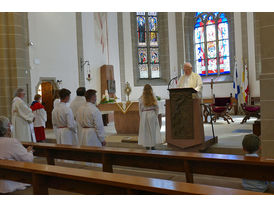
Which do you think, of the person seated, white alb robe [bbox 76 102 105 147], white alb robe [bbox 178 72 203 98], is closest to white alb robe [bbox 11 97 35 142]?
white alb robe [bbox 76 102 105 147]

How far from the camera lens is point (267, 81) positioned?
4461 millimetres

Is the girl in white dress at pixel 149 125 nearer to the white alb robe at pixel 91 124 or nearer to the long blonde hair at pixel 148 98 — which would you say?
the long blonde hair at pixel 148 98

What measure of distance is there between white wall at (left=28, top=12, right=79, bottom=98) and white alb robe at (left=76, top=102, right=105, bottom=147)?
250 inches

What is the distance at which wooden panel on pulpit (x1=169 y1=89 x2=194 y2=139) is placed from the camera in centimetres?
595

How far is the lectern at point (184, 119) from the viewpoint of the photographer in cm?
589

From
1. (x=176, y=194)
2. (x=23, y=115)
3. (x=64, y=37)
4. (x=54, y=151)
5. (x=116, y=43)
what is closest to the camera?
(x=176, y=194)

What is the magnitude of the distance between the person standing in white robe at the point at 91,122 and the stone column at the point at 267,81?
2.41m

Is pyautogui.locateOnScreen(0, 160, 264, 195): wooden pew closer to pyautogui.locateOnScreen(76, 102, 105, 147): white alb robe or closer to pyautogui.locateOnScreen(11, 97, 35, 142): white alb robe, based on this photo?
pyautogui.locateOnScreen(76, 102, 105, 147): white alb robe

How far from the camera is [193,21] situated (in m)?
15.9

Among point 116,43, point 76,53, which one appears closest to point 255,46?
point 116,43

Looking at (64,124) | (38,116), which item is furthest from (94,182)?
(38,116)

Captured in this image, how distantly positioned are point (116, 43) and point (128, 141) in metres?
8.56

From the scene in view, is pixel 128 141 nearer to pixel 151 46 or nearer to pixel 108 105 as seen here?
pixel 108 105

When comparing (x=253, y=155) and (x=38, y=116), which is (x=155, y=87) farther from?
(x=253, y=155)
